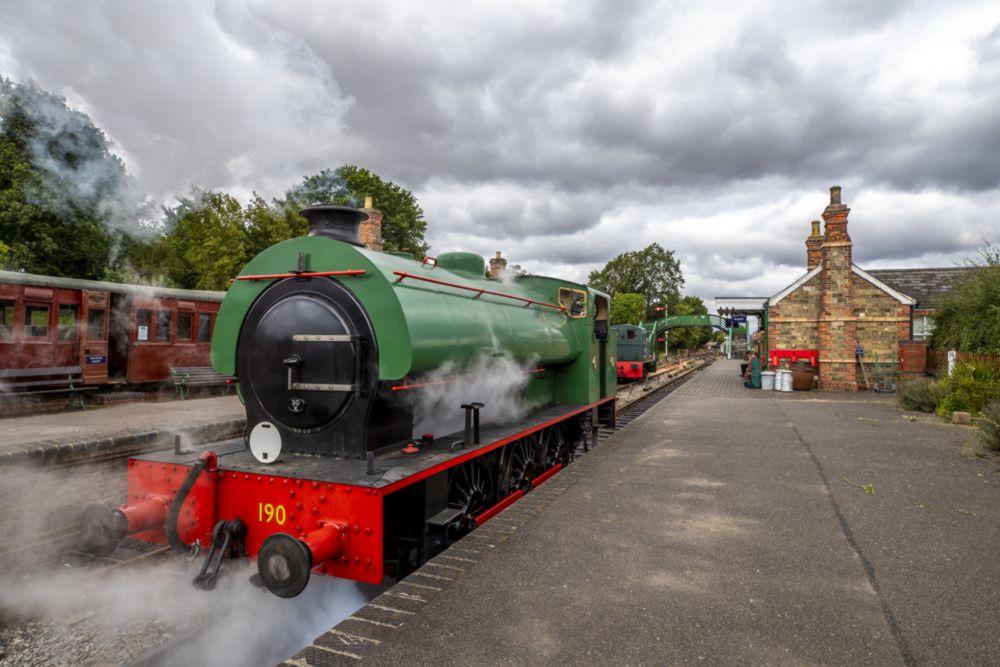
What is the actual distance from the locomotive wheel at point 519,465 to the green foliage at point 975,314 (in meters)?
12.3

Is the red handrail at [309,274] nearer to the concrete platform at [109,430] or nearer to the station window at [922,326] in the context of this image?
the concrete platform at [109,430]

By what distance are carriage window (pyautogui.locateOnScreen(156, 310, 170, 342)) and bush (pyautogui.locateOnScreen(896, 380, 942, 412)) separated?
17457mm

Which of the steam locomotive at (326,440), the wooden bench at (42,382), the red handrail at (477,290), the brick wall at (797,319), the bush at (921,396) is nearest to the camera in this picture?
the steam locomotive at (326,440)

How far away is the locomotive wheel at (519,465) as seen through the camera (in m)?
5.83

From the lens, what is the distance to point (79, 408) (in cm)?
1177

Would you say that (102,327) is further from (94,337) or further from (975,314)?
(975,314)

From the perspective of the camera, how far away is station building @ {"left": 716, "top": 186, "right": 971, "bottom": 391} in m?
17.5

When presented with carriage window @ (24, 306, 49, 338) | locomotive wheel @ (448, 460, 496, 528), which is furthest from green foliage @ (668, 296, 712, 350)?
locomotive wheel @ (448, 460, 496, 528)

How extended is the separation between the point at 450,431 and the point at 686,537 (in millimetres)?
2218

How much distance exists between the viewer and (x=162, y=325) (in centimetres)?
1377

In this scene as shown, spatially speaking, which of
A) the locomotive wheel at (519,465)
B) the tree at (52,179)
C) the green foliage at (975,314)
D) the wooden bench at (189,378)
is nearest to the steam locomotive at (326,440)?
the locomotive wheel at (519,465)

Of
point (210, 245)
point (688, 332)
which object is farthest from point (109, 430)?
point (688, 332)

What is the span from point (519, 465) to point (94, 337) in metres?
11.0

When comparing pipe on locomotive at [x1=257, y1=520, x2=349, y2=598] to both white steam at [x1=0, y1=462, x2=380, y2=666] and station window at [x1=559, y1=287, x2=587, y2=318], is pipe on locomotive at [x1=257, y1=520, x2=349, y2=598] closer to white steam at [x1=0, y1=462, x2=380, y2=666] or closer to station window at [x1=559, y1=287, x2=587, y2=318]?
white steam at [x1=0, y1=462, x2=380, y2=666]
